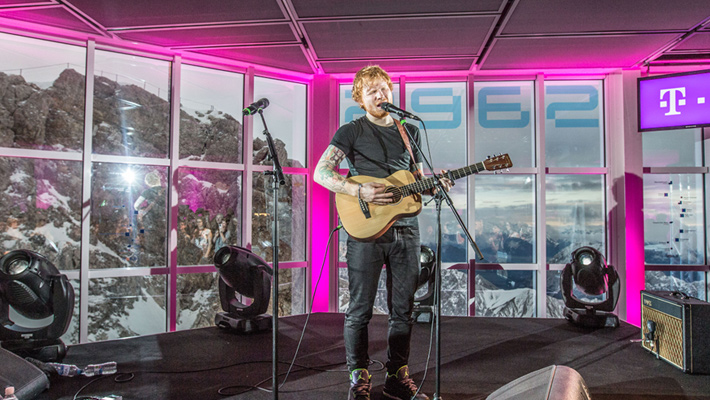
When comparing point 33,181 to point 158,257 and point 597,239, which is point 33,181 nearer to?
point 158,257

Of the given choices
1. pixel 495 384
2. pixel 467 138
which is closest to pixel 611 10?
pixel 467 138

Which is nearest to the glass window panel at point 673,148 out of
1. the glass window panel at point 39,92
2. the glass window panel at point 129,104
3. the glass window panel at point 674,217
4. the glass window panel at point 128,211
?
the glass window panel at point 674,217

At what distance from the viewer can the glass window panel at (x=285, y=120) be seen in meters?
5.18

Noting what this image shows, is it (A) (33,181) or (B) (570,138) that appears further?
(B) (570,138)

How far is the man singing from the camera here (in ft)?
7.13

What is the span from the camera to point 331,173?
2.29 metres

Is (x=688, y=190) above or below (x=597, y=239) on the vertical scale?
above

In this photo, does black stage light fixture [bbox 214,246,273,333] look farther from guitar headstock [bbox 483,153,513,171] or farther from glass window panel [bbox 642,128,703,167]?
glass window panel [bbox 642,128,703,167]

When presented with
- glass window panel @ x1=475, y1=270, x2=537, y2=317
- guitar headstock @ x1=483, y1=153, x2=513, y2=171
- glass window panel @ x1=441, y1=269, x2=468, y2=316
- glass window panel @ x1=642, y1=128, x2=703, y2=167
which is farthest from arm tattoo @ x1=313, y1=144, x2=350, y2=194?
glass window panel @ x1=642, y1=128, x2=703, y2=167

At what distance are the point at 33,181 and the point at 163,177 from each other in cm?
141

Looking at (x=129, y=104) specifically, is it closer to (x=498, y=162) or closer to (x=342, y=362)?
(x=342, y=362)

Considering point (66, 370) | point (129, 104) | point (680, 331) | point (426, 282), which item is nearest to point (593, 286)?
point (680, 331)

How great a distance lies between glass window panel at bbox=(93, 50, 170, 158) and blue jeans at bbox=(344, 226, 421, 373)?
3.13 metres

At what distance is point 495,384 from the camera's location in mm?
2656
